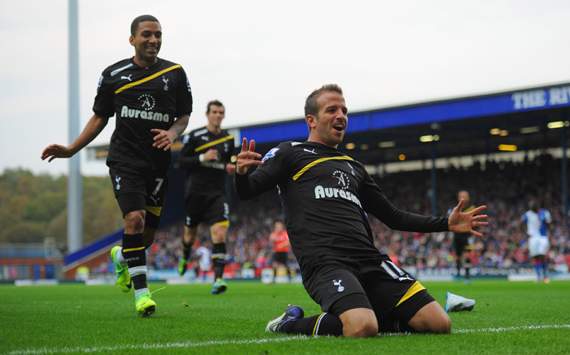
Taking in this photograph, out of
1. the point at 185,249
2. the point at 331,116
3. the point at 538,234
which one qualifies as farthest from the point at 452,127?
the point at 331,116

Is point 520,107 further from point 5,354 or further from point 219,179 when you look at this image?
point 5,354

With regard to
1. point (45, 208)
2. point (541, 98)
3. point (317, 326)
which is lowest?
point (317, 326)

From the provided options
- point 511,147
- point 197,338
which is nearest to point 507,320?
point 197,338

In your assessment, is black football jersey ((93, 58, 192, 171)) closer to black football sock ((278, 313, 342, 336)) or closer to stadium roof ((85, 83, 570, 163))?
black football sock ((278, 313, 342, 336))

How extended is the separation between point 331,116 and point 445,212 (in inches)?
1448

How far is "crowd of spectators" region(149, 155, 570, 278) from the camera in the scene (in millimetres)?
33219

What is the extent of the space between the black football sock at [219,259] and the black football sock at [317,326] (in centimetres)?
726

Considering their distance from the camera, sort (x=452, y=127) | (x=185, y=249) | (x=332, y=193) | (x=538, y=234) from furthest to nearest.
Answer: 1. (x=452, y=127)
2. (x=538, y=234)
3. (x=185, y=249)
4. (x=332, y=193)

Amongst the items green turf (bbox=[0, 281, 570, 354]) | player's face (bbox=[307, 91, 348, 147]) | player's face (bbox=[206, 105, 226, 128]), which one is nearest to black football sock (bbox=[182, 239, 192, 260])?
player's face (bbox=[206, 105, 226, 128])

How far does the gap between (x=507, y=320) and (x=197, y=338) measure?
9.87 feet

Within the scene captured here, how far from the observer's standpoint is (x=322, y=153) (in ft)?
20.1

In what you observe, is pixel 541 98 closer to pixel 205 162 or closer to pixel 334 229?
pixel 205 162

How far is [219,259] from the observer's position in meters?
13.1

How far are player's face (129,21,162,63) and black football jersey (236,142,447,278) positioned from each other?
7.74 feet
